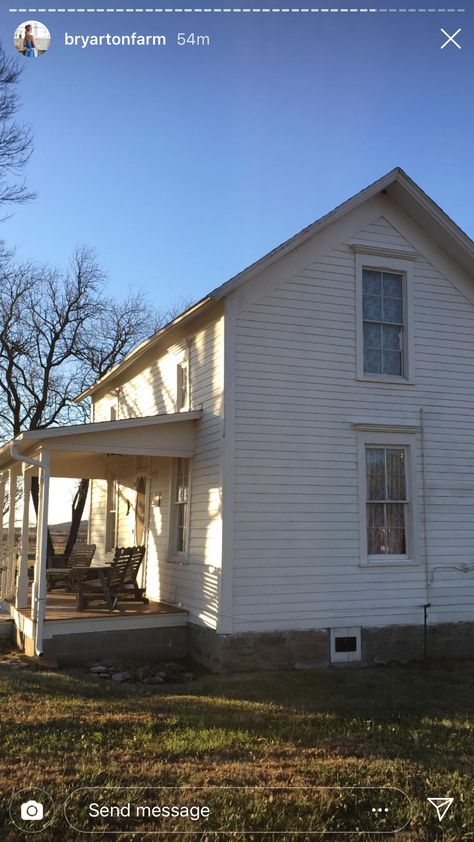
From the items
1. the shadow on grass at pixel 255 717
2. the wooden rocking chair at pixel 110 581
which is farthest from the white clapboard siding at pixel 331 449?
the wooden rocking chair at pixel 110 581

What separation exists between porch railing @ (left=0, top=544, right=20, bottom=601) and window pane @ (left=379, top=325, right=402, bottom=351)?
7706mm

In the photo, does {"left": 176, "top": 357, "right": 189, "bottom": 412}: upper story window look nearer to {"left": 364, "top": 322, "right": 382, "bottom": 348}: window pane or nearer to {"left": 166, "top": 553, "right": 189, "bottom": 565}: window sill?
{"left": 166, "top": 553, "right": 189, "bottom": 565}: window sill

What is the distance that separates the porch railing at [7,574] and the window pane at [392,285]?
8175mm

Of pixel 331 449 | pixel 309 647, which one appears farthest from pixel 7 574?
pixel 331 449

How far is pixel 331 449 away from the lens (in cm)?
1121

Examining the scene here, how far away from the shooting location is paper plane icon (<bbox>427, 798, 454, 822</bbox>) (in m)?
4.96

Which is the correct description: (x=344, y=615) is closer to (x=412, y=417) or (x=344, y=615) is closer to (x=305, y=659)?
(x=305, y=659)

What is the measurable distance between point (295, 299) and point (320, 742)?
22.0ft

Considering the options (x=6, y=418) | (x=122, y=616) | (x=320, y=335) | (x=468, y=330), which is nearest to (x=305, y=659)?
(x=122, y=616)

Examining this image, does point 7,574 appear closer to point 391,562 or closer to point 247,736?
point 391,562

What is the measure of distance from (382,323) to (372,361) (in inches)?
25.6

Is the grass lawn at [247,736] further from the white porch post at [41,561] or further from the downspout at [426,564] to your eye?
the downspout at [426,564]

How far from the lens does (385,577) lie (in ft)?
37.0

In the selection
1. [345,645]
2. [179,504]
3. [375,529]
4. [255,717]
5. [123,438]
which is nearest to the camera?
[255,717]
